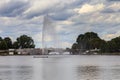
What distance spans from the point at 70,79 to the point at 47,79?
299 centimetres

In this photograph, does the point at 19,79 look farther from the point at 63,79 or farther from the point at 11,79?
the point at 63,79

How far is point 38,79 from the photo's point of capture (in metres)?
55.4

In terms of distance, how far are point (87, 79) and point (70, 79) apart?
234 centimetres

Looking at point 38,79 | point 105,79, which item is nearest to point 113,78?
point 105,79

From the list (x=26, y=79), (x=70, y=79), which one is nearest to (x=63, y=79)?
(x=70, y=79)

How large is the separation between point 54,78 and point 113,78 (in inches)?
306

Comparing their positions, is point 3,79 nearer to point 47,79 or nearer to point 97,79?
point 47,79

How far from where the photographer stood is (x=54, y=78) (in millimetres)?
55781

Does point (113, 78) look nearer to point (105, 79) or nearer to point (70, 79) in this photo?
point (105, 79)

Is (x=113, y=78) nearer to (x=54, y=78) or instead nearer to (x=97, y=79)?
(x=97, y=79)

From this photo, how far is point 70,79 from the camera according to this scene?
54812 mm

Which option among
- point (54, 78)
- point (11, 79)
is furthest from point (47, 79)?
point (11, 79)

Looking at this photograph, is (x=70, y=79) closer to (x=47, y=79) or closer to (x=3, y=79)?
(x=47, y=79)

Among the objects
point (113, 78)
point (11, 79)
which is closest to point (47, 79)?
point (11, 79)
